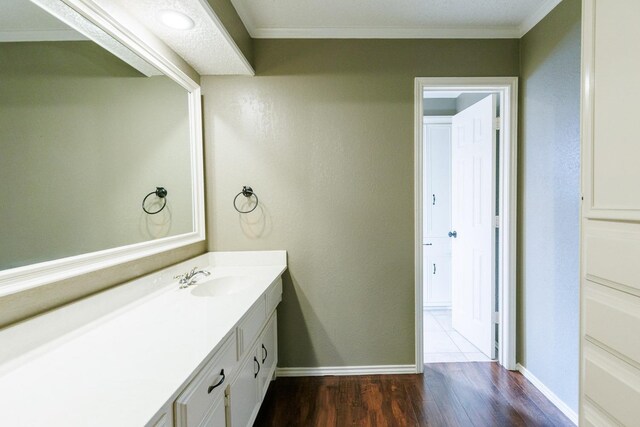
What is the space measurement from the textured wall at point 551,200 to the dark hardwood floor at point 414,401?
0.22 metres

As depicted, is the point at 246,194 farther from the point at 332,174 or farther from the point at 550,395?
the point at 550,395

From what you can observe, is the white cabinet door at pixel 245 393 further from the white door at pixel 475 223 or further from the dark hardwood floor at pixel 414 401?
the white door at pixel 475 223

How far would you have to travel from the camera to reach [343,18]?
191cm

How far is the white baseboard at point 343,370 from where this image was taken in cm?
209

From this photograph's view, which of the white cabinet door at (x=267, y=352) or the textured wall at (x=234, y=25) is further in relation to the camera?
the white cabinet door at (x=267, y=352)

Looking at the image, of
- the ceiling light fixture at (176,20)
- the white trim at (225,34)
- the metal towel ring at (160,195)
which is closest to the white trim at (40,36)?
the ceiling light fixture at (176,20)

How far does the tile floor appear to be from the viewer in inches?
91.6

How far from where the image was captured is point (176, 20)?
140 cm

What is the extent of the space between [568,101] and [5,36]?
2.55 metres

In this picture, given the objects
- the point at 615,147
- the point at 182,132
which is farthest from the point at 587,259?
the point at 182,132

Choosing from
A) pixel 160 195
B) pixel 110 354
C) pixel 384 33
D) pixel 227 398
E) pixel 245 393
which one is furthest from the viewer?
pixel 384 33

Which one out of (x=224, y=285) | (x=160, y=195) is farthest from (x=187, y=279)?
(x=160, y=195)

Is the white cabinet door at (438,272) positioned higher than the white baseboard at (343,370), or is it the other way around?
the white cabinet door at (438,272)

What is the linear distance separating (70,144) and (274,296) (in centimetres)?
127
